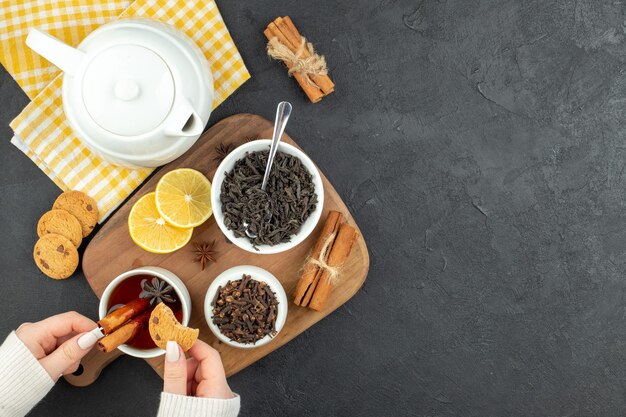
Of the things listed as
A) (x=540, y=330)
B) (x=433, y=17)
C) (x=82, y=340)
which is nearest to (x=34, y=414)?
(x=82, y=340)

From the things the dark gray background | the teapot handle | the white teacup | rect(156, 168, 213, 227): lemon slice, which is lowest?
the dark gray background

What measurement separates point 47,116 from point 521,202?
1.86 meters

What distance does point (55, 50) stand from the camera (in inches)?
58.3

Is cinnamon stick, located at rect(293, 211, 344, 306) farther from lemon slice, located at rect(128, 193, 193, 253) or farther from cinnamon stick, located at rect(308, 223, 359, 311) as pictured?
lemon slice, located at rect(128, 193, 193, 253)

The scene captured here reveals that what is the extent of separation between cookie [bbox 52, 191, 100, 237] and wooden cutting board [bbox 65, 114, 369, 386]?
0.14m

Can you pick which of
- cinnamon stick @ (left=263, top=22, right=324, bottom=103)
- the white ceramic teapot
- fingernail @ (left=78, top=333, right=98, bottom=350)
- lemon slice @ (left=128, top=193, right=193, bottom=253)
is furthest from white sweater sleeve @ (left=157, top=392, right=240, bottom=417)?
cinnamon stick @ (left=263, top=22, right=324, bottom=103)

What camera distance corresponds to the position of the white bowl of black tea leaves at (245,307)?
5.63 ft

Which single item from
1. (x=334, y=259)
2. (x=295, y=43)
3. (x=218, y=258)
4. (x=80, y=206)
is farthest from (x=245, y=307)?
(x=295, y=43)

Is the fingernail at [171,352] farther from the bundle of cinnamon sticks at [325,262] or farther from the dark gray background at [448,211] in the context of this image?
the dark gray background at [448,211]

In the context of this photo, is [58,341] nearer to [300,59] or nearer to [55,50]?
[55,50]

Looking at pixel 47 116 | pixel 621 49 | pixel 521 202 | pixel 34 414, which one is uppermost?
pixel 47 116

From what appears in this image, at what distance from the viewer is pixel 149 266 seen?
178 cm

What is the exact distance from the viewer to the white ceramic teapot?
4.88 feet

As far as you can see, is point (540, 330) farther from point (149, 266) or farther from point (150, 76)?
point (150, 76)
